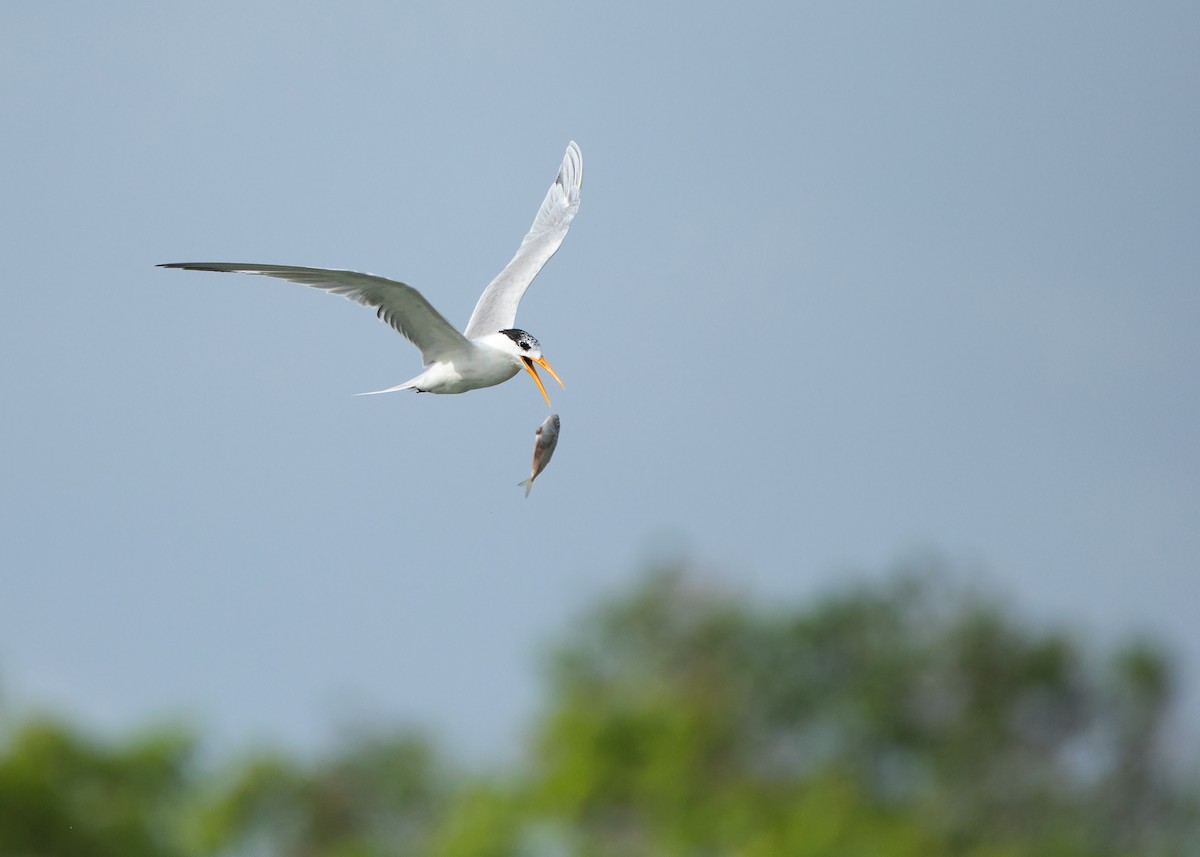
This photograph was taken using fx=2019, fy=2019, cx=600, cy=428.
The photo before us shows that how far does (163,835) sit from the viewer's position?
106ft

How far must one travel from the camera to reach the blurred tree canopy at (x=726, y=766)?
33.4 m

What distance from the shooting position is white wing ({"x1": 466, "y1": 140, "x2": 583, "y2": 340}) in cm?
1313

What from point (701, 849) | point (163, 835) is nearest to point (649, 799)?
point (701, 849)

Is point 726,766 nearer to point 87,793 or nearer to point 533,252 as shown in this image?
point 87,793

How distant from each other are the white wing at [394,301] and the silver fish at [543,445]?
818 mm

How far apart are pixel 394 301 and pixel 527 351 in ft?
2.72

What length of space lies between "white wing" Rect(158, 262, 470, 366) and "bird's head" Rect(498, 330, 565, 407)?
0.91 feet

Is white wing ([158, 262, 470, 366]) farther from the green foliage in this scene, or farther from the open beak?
the green foliage

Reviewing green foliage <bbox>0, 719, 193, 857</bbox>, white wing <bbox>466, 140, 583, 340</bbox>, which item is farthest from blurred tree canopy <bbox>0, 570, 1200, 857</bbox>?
white wing <bbox>466, 140, 583, 340</bbox>

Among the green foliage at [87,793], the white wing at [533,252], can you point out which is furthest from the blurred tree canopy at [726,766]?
the white wing at [533,252]

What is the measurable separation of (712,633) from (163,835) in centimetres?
1988

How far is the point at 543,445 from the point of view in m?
11.3

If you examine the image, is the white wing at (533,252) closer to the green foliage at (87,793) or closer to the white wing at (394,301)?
the white wing at (394,301)

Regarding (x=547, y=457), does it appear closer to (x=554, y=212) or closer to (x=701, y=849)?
(x=554, y=212)
